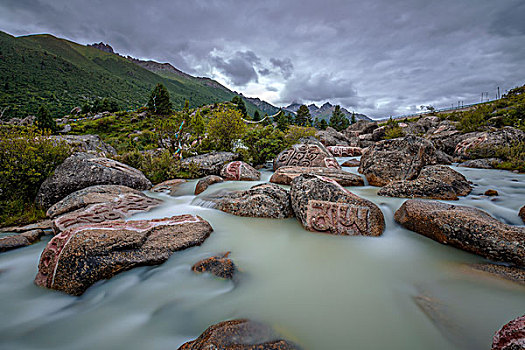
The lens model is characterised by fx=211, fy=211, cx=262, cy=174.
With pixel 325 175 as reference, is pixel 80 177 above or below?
above

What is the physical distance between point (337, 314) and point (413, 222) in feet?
11.0

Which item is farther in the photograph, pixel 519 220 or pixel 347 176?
pixel 347 176

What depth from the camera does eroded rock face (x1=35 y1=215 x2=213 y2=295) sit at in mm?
3084

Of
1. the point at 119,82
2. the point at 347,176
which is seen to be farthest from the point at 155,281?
the point at 119,82

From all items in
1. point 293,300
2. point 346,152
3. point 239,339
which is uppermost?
point 346,152

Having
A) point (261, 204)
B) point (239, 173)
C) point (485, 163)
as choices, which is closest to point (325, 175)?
point (261, 204)

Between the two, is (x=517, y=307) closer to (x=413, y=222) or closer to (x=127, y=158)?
(x=413, y=222)

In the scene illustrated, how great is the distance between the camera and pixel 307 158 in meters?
12.6

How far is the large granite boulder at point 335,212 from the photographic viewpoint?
15.6 ft

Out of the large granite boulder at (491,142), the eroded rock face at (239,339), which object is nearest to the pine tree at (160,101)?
the large granite boulder at (491,142)

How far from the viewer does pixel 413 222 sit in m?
4.80

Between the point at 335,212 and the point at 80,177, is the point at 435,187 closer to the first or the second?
the point at 335,212

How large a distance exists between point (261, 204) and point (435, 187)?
213 inches

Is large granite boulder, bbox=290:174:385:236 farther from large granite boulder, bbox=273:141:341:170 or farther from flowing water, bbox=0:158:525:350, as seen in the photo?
large granite boulder, bbox=273:141:341:170
